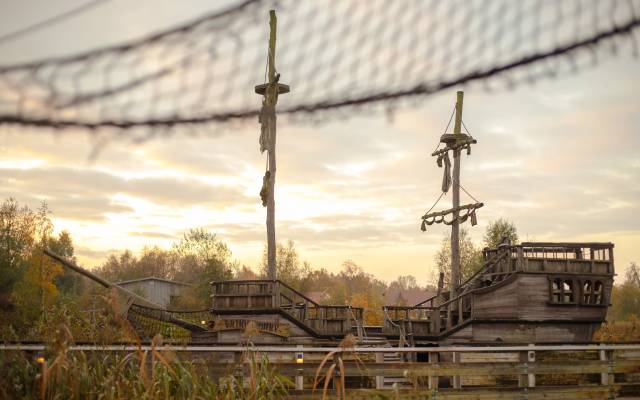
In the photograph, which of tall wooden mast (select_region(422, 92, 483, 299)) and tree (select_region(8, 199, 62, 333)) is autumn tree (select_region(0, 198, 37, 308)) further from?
tall wooden mast (select_region(422, 92, 483, 299))

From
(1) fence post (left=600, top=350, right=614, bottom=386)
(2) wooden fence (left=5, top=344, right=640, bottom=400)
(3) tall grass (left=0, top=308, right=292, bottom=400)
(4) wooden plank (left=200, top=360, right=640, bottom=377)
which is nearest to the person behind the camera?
(3) tall grass (left=0, top=308, right=292, bottom=400)

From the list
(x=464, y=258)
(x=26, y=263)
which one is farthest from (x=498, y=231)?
(x=26, y=263)

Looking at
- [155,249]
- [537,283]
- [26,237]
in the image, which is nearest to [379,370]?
[537,283]

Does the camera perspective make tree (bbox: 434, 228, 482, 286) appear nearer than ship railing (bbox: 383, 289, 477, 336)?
No

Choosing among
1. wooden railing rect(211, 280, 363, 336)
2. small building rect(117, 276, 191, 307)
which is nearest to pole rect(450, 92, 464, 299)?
wooden railing rect(211, 280, 363, 336)

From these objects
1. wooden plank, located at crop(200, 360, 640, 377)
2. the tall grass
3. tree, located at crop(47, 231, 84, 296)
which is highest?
tree, located at crop(47, 231, 84, 296)

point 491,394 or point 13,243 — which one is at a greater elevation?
point 13,243

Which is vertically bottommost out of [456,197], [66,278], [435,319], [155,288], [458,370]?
[458,370]

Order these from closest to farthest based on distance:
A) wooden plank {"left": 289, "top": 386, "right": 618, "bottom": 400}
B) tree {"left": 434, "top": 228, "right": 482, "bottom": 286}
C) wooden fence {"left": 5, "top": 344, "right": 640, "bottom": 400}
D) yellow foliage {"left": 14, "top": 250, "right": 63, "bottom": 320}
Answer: wooden fence {"left": 5, "top": 344, "right": 640, "bottom": 400} < wooden plank {"left": 289, "top": 386, "right": 618, "bottom": 400} < yellow foliage {"left": 14, "top": 250, "right": 63, "bottom": 320} < tree {"left": 434, "top": 228, "right": 482, "bottom": 286}

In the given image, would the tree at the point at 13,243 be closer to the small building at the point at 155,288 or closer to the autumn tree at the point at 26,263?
the autumn tree at the point at 26,263

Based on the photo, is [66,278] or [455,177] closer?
[455,177]

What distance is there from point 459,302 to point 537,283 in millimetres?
2827

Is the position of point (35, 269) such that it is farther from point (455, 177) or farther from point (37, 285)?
point (455, 177)

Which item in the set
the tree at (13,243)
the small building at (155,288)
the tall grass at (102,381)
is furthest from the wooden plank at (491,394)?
the small building at (155,288)
